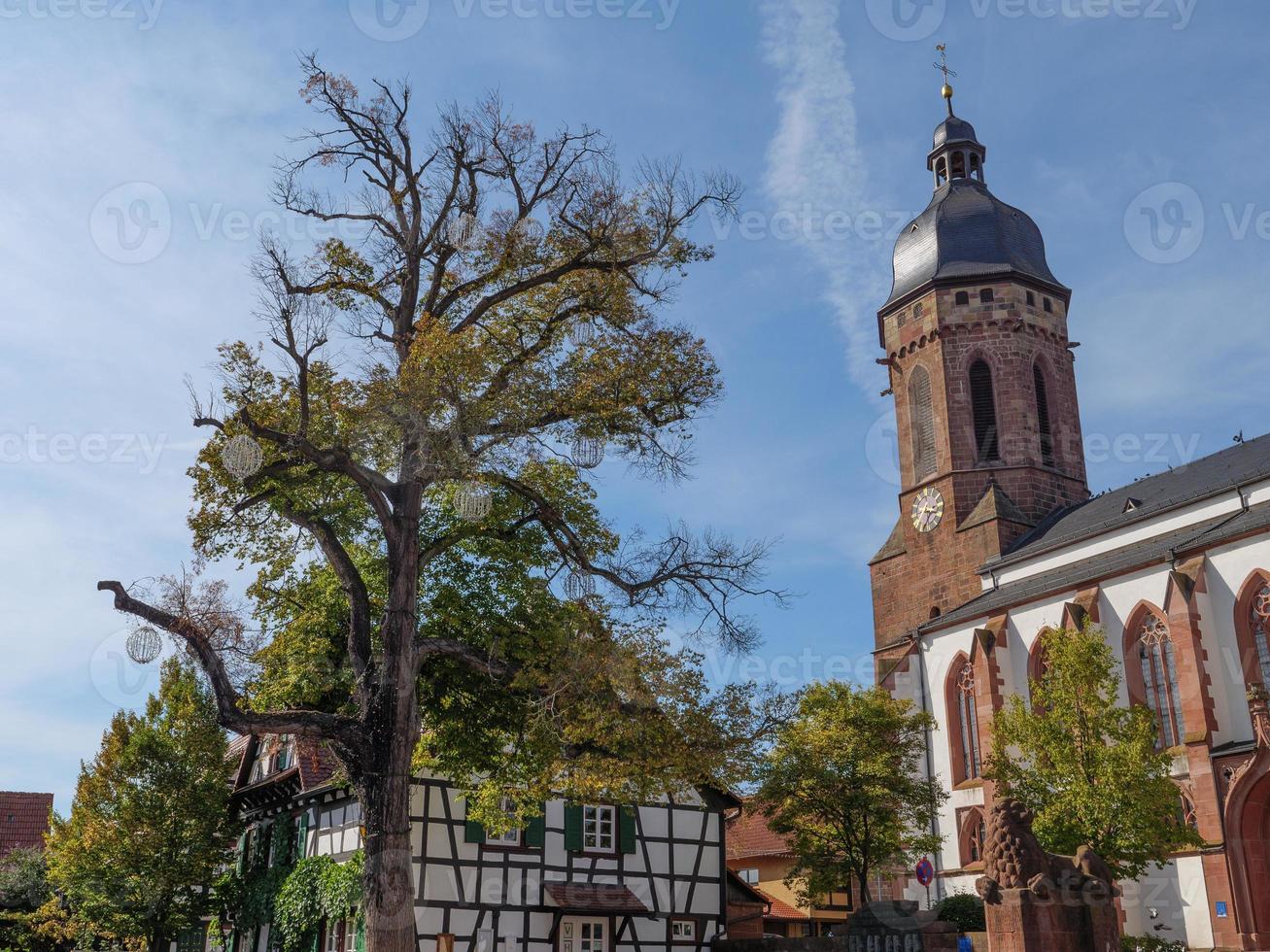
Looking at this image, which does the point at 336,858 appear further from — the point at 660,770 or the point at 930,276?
the point at 930,276

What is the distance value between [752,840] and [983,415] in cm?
1652

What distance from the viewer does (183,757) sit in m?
31.4

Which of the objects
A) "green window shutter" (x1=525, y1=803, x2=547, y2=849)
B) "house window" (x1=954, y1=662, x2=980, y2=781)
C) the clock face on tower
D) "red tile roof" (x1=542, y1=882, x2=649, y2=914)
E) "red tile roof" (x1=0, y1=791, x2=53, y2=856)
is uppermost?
the clock face on tower

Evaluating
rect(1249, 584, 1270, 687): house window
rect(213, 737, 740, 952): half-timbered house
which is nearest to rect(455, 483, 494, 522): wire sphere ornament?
rect(213, 737, 740, 952): half-timbered house

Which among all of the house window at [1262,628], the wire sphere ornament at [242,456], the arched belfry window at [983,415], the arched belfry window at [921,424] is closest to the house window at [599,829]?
the wire sphere ornament at [242,456]

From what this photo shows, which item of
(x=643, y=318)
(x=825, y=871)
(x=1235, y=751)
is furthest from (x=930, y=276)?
(x=643, y=318)

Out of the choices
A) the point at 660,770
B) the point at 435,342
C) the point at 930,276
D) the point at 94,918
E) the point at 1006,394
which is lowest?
the point at 94,918

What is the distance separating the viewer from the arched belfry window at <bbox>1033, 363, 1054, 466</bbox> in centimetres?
4188

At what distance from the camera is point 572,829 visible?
25.9 metres

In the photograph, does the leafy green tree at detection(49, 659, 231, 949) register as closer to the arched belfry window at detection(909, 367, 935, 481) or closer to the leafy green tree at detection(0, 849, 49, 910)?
the leafy green tree at detection(0, 849, 49, 910)

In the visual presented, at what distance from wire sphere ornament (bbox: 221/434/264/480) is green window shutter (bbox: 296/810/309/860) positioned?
14.1 meters

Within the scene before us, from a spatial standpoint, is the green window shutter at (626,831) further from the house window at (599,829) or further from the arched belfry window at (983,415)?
the arched belfry window at (983,415)

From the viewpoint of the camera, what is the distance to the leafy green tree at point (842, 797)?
83.7 feet

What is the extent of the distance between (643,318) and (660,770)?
6.73m
